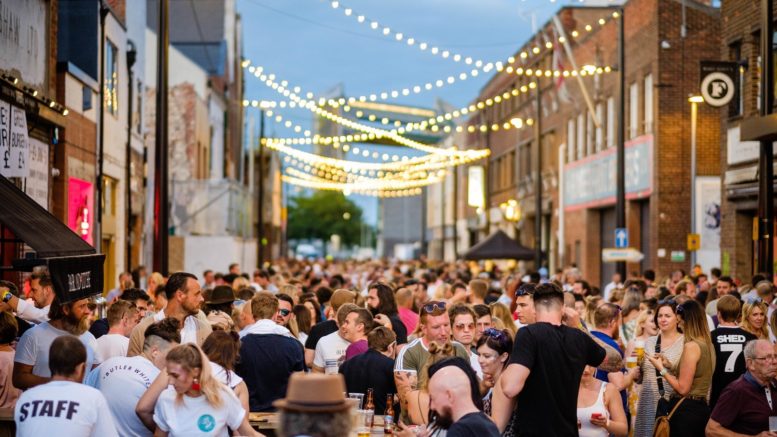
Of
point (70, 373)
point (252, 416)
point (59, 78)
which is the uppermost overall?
point (59, 78)

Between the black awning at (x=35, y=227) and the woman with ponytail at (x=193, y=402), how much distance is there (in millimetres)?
3838

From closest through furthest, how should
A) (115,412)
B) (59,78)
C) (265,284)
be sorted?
(115,412)
(59,78)
(265,284)

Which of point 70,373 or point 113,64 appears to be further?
point 113,64

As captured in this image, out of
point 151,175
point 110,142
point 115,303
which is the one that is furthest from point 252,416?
point 151,175

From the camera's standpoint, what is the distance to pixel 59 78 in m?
21.9

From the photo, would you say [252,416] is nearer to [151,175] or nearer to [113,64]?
[113,64]

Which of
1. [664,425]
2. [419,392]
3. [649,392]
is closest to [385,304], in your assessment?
[649,392]

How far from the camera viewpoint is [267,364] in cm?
1048

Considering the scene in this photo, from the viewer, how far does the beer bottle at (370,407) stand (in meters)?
8.99

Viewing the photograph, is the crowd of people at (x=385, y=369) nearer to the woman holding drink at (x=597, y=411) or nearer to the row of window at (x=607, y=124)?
the woman holding drink at (x=597, y=411)

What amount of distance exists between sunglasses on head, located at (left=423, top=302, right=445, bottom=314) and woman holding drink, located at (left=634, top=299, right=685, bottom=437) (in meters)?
1.94

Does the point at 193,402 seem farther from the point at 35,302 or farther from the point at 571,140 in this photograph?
the point at 571,140

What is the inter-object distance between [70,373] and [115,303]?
294 cm

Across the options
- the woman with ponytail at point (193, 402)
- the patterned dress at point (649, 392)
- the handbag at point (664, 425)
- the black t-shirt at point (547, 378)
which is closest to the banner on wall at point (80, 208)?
the patterned dress at point (649, 392)
